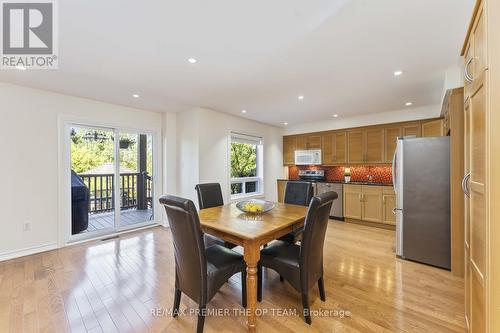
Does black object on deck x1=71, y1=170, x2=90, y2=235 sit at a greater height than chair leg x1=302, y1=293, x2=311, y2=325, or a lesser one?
greater

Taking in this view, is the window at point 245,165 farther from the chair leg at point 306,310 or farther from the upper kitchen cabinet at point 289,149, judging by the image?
the chair leg at point 306,310

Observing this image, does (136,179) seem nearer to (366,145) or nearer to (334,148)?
(334,148)

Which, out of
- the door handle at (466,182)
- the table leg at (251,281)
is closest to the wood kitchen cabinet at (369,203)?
the door handle at (466,182)

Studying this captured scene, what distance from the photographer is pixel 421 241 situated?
2848mm

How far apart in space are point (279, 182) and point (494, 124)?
5.19 m

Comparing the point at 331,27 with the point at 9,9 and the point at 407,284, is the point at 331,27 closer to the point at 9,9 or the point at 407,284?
the point at 9,9

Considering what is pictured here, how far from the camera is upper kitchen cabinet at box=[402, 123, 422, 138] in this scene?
4.23 m

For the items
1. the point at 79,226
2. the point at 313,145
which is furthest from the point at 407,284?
the point at 79,226

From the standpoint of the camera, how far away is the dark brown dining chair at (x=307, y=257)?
1722 mm

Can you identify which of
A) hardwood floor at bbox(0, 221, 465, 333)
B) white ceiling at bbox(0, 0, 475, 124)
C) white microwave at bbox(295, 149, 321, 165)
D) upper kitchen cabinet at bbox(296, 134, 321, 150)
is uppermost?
white ceiling at bbox(0, 0, 475, 124)

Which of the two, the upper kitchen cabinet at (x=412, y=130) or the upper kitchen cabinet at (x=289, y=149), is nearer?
the upper kitchen cabinet at (x=412, y=130)

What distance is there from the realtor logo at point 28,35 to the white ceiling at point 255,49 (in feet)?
0.29

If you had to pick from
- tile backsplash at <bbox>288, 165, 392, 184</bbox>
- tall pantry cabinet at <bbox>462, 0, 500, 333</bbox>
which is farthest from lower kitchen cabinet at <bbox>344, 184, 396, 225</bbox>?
tall pantry cabinet at <bbox>462, 0, 500, 333</bbox>

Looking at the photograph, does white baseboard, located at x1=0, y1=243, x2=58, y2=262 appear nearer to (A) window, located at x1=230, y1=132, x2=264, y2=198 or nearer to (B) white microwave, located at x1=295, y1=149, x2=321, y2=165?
(A) window, located at x1=230, y1=132, x2=264, y2=198
